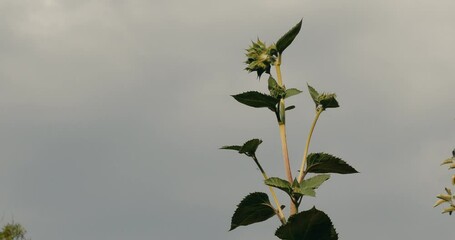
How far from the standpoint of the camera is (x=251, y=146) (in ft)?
27.4

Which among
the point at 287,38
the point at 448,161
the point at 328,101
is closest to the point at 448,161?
the point at 448,161

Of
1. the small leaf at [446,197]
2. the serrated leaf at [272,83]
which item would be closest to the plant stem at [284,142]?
the serrated leaf at [272,83]

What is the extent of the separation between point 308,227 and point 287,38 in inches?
89.8

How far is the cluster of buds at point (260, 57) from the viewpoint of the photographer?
28.6 ft

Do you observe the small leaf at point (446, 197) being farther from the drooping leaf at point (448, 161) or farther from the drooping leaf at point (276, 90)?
the drooping leaf at point (276, 90)

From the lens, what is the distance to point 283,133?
330 inches

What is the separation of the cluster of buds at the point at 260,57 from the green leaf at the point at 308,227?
1994mm

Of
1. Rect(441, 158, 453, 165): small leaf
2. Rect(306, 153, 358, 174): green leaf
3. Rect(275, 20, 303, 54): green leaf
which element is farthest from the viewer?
Rect(441, 158, 453, 165): small leaf

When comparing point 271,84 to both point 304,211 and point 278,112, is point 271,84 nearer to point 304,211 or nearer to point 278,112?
point 278,112

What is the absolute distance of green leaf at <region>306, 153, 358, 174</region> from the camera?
26.6 feet

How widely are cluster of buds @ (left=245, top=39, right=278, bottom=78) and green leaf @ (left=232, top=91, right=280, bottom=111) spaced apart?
1.75ft

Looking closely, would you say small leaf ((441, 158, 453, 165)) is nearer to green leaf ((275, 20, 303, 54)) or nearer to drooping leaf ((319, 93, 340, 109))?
drooping leaf ((319, 93, 340, 109))

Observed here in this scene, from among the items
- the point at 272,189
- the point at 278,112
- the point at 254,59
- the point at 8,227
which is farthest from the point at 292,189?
the point at 8,227

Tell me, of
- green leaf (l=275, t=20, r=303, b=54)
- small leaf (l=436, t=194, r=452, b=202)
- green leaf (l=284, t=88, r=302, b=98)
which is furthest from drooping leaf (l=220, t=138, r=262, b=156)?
small leaf (l=436, t=194, r=452, b=202)
